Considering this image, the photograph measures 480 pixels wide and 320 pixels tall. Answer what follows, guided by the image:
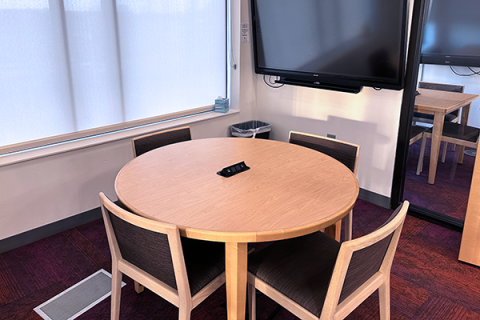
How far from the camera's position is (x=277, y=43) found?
3.68 meters

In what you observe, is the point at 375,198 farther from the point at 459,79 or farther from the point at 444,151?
the point at 459,79

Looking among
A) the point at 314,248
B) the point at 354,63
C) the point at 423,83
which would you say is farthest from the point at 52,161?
the point at 423,83

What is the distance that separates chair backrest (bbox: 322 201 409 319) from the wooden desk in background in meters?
1.71

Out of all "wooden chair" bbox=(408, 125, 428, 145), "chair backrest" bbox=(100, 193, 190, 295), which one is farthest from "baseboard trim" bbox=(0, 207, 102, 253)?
"wooden chair" bbox=(408, 125, 428, 145)

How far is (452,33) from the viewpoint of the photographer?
2672 millimetres

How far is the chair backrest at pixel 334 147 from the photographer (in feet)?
7.87

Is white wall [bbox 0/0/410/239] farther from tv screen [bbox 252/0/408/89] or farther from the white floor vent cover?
the white floor vent cover

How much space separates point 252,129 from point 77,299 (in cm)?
228

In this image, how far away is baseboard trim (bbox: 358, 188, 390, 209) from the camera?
3.36m

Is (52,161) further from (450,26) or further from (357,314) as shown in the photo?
(450,26)

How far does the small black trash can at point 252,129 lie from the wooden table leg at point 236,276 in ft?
7.52

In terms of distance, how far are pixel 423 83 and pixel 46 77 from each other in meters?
2.75

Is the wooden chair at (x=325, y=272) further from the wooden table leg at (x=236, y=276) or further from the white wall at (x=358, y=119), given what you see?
the white wall at (x=358, y=119)

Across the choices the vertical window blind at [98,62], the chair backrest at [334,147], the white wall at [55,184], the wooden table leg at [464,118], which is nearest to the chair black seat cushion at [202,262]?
the chair backrest at [334,147]
